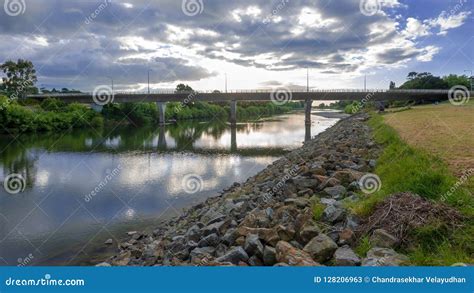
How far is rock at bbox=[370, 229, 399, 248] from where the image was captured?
6.43 metres

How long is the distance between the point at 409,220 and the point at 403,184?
241cm

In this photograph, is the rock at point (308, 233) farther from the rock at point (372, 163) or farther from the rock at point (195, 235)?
the rock at point (372, 163)

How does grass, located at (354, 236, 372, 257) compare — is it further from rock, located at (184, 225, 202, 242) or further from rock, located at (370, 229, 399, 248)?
rock, located at (184, 225, 202, 242)

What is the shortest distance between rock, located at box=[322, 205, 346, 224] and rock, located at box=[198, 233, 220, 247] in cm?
273

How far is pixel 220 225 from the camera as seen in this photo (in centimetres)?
983

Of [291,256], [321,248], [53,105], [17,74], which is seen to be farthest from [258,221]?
[17,74]

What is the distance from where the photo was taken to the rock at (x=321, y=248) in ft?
21.6

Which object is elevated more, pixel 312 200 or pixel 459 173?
pixel 459 173

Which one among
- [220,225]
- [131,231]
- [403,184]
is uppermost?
[403,184]

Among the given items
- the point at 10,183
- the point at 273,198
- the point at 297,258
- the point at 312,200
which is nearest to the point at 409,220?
the point at 297,258

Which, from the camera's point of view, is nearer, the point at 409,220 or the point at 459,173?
the point at 409,220

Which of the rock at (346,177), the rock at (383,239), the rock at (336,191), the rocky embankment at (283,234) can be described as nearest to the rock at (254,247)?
the rocky embankment at (283,234)

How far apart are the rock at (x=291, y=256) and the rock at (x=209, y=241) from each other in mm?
2339

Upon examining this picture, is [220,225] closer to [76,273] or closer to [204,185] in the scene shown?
[76,273]
